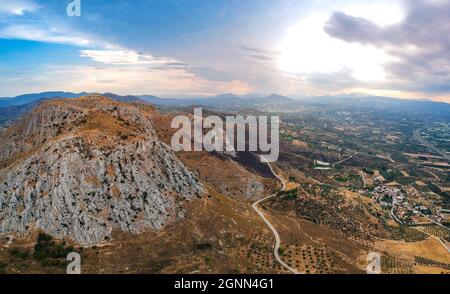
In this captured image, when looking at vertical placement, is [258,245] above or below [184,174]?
below

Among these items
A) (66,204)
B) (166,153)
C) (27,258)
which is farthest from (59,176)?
(166,153)

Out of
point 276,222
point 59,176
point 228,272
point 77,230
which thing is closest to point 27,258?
point 77,230

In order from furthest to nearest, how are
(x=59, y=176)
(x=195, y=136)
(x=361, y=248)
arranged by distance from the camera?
(x=195, y=136) → (x=361, y=248) → (x=59, y=176)

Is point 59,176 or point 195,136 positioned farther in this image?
point 195,136

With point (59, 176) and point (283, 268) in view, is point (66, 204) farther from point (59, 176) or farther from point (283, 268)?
point (283, 268)

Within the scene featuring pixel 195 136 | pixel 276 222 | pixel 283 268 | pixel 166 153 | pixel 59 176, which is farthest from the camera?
pixel 195 136

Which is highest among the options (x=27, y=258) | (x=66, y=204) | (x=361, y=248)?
(x=66, y=204)
